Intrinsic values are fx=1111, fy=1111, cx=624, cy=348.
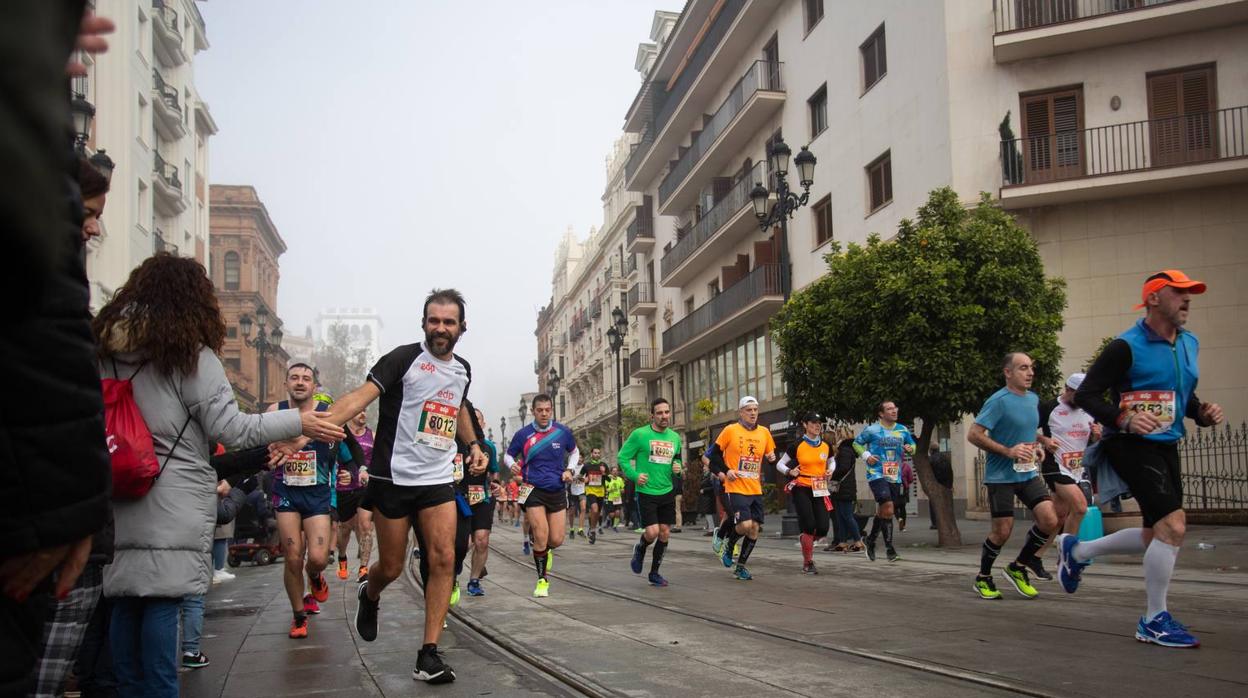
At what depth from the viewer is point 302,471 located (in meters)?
8.87

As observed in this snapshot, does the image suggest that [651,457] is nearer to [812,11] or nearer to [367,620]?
[367,620]

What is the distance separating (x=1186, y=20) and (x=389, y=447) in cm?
2191

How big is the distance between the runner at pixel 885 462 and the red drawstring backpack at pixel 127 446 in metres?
12.0

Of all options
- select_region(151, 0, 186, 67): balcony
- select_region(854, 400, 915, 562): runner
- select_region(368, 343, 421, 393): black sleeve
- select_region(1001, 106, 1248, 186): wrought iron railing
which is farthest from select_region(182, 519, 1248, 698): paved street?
select_region(151, 0, 186, 67): balcony

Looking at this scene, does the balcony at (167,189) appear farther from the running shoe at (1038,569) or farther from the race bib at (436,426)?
the race bib at (436,426)

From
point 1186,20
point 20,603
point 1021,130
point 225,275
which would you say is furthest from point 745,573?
point 225,275

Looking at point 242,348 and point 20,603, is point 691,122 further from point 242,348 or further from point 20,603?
point 20,603

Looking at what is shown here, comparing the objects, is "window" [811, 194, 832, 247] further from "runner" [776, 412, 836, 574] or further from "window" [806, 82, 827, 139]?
"runner" [776, 412, 836, 574]

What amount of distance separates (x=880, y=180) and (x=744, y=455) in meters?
17.7

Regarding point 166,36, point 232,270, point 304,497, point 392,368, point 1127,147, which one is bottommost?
point 304,497

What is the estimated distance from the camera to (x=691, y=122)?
45969 mm

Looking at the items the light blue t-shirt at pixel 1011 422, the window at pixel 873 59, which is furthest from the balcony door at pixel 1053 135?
the light blue t-shirt at pixel 1011 422

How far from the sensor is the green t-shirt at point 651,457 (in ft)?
40.3

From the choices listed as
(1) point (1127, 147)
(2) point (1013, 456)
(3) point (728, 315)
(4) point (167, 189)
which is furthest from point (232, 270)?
(2) point (1013, 456)
